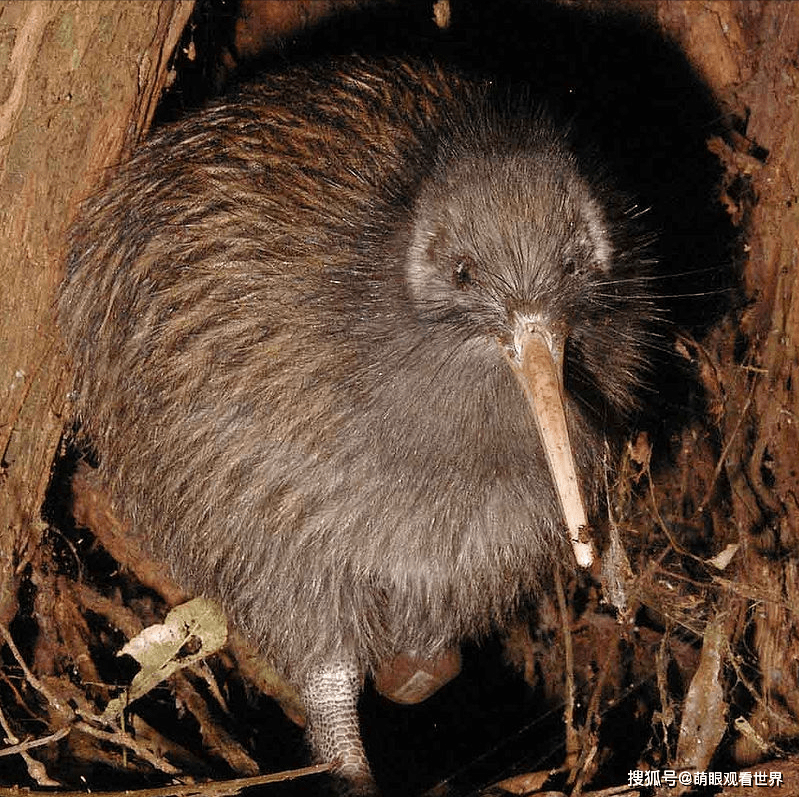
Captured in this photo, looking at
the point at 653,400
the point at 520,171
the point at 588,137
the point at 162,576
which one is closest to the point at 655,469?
the point at 653,400

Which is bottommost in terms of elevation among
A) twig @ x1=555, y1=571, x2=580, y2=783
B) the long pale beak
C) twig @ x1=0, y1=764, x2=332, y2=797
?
twig @ x1=0, y1=764, x2=332, y2=797

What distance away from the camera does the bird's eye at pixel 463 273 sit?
263cm

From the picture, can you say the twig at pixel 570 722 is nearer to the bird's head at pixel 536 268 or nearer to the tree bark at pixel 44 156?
the bird's head at pixel 536 268

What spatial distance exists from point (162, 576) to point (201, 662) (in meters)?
0.31

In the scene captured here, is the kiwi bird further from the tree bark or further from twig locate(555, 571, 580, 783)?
twig locate(555, 571, 580, 783)

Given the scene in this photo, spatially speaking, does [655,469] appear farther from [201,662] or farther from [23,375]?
[23,375]

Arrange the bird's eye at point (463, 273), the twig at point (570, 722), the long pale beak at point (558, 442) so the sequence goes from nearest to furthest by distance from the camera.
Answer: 1. the long pale beak at point (558, 442)
2. the bird's eye at point (463, 273)
3. the twig at point (570, 722)

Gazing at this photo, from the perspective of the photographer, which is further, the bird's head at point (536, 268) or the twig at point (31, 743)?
the twig at point (31, 743)

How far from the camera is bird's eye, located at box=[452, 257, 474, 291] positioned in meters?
2.63

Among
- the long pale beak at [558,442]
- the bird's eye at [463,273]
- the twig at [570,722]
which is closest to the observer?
the long pale beak at [558,442]

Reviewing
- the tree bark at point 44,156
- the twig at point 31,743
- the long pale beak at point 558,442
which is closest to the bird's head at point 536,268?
the long pale beak at point 558,442

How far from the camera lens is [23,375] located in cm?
296

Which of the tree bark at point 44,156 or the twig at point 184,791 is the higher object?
the tree bark at point 44,156

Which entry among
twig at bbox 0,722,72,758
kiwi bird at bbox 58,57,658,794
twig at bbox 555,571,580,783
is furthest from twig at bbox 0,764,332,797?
twig at bbox 555,571,580,783
